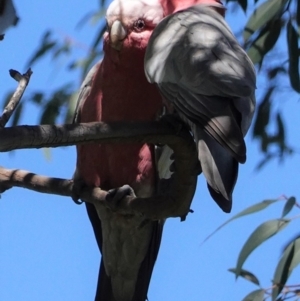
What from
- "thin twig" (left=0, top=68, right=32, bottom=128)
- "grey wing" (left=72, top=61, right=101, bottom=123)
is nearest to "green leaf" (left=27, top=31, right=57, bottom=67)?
"grey wing" (left=72, top=61, right=101, bottom=123)

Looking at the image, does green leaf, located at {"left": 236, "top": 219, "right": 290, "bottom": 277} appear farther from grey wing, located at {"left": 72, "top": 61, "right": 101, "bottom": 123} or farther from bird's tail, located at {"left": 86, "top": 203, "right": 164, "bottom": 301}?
grey wing, located at {"left": 72, "top": 61, "right": 101, "bottom": 123}

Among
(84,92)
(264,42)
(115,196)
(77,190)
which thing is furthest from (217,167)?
(264,42)

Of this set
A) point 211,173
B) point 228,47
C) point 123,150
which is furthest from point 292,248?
point 211,173

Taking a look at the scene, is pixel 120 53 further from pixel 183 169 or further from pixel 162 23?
pixel 183 169

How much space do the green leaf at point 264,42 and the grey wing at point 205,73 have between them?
1.45 ft

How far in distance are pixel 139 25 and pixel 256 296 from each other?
0.73m

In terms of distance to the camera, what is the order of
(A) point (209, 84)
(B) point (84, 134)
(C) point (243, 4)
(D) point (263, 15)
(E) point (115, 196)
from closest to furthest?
(B) point (84, 134), (A) point (209, 84), (E) point (115, 196), (C) point (243, 4), (D) point (263, 15)

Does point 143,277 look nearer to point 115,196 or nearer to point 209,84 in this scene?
point 115,196

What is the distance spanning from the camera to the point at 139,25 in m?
2.00

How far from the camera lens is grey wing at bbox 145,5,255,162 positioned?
1.55 m

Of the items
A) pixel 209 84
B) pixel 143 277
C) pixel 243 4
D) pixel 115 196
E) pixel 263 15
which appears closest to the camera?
pixel 209 84

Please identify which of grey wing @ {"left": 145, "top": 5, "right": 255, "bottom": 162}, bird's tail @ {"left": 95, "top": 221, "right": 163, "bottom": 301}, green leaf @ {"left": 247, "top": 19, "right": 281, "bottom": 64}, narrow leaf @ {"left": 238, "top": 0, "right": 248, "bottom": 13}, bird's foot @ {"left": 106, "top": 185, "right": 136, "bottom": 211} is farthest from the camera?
green leaf @ {"left": 247, "top": 19, "right": 281, "bottom": 64}

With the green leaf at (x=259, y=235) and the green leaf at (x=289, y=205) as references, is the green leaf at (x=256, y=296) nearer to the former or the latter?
the green leaf at (x=259, y=235)

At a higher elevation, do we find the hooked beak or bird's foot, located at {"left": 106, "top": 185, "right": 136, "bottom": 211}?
the hooked beak
